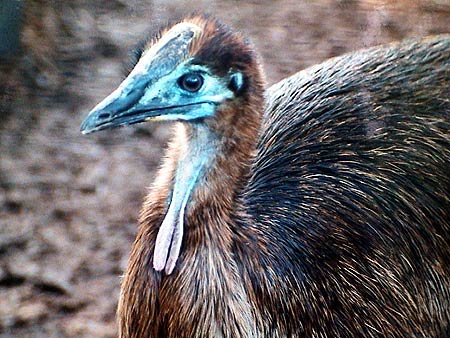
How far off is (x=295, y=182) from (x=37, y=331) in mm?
921

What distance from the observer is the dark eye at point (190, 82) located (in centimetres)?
166

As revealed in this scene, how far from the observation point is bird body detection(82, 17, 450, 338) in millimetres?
1702

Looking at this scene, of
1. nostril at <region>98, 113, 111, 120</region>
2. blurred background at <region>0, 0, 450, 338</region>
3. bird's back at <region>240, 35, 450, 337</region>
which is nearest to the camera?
nostril at <region>98, 113, 111, 120</region>

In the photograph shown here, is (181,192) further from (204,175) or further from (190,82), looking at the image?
(190,82)

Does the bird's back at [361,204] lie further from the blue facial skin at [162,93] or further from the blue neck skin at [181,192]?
the blue facial skin at [162,93]

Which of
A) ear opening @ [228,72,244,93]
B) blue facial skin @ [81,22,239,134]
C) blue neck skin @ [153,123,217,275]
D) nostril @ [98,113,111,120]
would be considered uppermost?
ear opening @ [228,72,244,93]

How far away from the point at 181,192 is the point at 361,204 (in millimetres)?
477

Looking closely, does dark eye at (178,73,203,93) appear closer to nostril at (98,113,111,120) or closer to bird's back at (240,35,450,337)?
nostril at (98,113,111,120)

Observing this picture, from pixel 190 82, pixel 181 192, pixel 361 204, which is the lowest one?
pixel 181 192

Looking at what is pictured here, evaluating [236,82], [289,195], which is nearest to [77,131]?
[289,195]

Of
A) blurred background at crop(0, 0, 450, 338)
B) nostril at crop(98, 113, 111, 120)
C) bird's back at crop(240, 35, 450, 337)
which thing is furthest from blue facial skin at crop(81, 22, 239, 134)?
blurred background at crop(0, 0, 450, 338)

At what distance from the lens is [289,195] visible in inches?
77.3

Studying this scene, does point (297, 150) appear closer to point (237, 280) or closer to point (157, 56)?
point (237, 280)

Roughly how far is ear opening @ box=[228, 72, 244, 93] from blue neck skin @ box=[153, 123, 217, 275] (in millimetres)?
108
